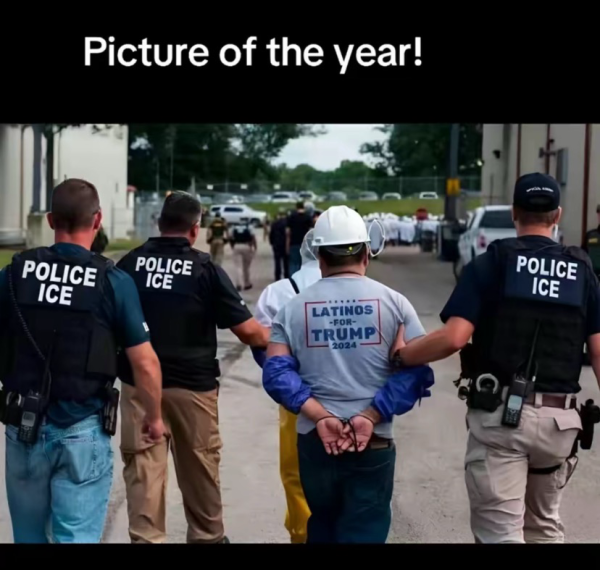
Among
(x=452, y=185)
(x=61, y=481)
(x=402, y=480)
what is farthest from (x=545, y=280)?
(x=452, y=185)

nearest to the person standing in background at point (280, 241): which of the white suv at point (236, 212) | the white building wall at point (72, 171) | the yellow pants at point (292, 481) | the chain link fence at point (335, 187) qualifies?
the white building wall at point (72, 171)

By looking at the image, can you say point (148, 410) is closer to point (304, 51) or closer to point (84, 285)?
point (84, 285)

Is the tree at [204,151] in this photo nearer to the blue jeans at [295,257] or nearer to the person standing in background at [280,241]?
the person standing in background at [280,241]

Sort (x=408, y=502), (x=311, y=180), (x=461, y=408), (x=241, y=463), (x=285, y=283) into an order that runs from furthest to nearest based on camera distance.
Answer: (x=311, y=180)
(x=461, y=408)
(x=241, y=463)
(x=408, y=502)
(x=285, y=283)

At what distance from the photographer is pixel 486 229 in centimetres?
2019

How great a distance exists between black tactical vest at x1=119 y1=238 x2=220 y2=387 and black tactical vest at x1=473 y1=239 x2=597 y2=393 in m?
1.42

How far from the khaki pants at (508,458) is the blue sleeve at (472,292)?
1.34 ft

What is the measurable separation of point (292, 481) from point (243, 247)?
14598mm

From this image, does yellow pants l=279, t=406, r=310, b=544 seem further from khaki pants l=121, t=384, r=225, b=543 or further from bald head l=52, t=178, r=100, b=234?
bald head l=52, t=178, r=100, b=234

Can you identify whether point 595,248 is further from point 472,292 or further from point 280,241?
point 280,241

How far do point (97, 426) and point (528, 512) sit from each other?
1846mm

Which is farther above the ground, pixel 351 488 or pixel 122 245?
pixel 351 488

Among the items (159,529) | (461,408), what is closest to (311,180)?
(461,408)

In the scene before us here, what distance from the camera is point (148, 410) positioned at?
13.8 ft
